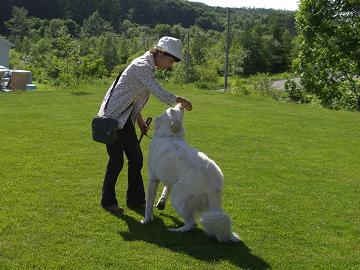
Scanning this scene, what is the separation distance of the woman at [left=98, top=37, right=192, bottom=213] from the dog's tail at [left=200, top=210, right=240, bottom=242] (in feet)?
3.64

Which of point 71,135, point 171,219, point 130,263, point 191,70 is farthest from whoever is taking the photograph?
point 191,70

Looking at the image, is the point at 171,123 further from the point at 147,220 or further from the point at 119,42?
the point at 119,42

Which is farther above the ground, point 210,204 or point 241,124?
point 210,204

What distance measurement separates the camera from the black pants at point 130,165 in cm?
543

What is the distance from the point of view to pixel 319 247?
482 centimetres

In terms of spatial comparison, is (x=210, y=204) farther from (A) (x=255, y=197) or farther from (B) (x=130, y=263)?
(A) (x=255, y=197)

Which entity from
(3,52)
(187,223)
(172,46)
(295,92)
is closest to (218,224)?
(187,223)

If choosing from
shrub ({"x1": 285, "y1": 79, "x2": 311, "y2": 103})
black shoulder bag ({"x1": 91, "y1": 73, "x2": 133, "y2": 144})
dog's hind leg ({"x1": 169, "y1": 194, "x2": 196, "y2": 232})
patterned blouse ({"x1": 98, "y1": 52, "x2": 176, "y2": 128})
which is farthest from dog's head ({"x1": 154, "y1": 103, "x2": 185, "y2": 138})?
shrub ({"x1": 285, "y1": 79, "x2": 311, "y2": 103})

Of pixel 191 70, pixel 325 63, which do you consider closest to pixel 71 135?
pixel 325 63

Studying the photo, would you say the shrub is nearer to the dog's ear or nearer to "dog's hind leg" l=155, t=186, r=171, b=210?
"dog's hind leg" l=155, t=186, r=171, b=210

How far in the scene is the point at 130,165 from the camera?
5.66m

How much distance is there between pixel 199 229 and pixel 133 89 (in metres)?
1.67

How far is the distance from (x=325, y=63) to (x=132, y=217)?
22.8 meters

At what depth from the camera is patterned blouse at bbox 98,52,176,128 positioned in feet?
16.4
